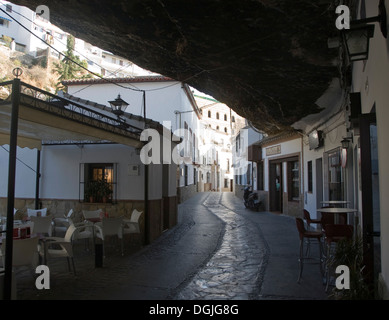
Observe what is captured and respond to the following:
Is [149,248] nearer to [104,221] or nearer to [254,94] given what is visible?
[104,221]

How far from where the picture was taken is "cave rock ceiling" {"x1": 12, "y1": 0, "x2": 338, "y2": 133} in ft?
16.4

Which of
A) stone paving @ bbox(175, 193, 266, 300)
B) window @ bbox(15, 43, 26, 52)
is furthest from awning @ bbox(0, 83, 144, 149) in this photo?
window @ bbox(15, 43, 26, 52)

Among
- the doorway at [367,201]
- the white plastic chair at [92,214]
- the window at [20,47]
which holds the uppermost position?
the window at [20,47]

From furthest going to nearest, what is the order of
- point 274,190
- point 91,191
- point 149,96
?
1. point 149,96
2. point 274,190
3. point 91,191

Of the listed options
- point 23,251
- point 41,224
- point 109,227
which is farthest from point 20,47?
point 23,251

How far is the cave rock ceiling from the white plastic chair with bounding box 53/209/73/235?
4.38 meters

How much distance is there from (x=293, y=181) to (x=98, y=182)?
28.6 ft

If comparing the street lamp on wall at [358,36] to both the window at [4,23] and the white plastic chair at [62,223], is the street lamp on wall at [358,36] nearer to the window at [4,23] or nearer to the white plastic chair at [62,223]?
the white plastic chair at [62,223]

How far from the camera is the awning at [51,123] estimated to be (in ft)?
14.2

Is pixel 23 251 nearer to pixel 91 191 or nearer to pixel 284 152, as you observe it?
pixel 91 191

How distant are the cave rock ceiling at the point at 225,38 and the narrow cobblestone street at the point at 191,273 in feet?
13.2

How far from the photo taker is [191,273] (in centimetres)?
564

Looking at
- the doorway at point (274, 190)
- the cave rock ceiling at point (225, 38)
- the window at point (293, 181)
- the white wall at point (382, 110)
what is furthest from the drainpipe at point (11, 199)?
the doorway at point (274, 190)
